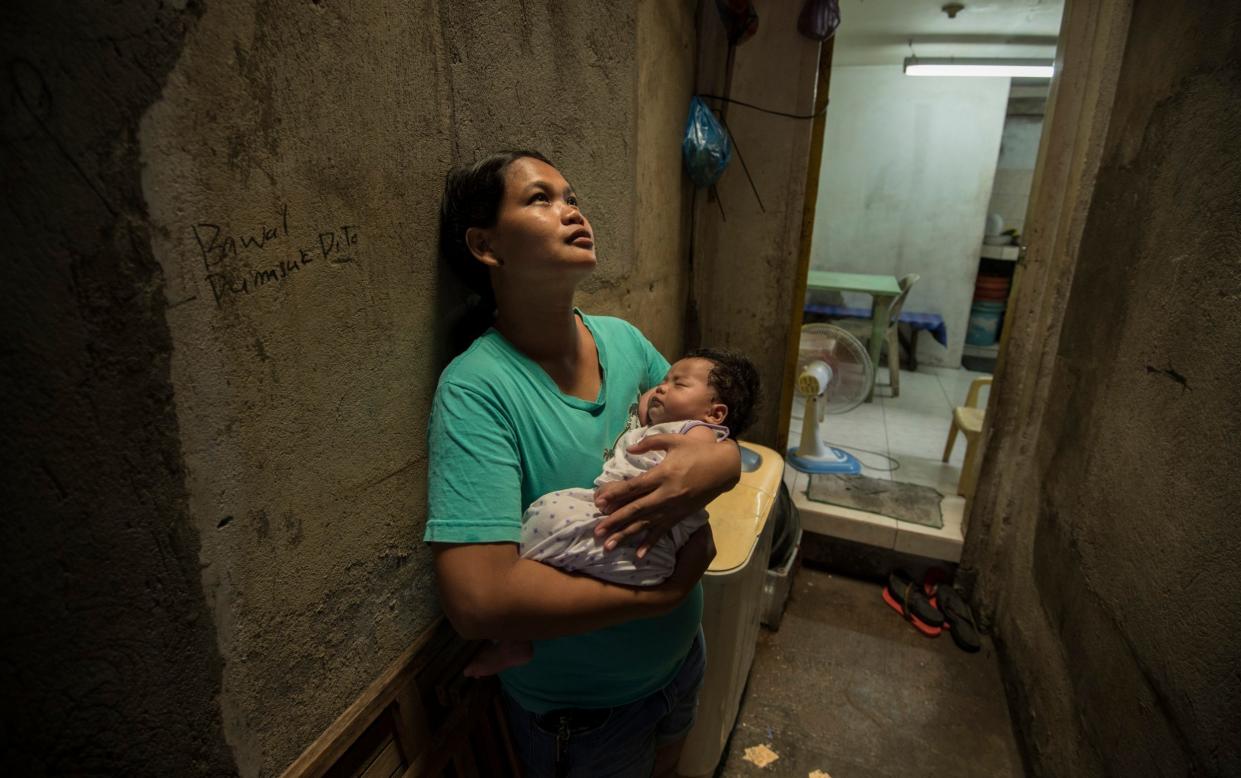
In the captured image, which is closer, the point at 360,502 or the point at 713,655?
the point at 360,502

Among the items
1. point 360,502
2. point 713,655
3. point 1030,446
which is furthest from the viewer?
point 1030,446

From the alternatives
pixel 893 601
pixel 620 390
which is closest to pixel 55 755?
pixel 620 390

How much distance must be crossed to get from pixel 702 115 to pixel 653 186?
0.65 metres

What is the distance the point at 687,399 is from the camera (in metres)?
1.29

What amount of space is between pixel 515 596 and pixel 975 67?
717 cm

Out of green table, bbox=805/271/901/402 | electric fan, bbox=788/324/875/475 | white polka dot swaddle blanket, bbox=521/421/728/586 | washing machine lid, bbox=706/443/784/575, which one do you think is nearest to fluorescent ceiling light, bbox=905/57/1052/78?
green table, bbox=805/271/901/402

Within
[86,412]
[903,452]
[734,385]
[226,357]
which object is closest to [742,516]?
[734,385]

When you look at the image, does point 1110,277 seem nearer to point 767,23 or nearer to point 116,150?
point 767,23

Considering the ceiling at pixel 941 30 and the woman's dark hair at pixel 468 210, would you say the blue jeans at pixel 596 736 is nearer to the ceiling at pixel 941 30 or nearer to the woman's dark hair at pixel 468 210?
the woman's dark hair at pixel 468 210

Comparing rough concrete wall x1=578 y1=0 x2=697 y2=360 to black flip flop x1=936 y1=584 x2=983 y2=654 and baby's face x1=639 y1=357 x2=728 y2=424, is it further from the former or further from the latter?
black flip flop x1=936 y1=584 x2=983 y2=654

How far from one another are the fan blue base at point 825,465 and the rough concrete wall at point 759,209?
532 millimetres

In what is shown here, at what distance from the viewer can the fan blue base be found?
3559 mm

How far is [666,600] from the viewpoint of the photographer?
105 centimetres

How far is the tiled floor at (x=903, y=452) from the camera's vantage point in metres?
3.12
